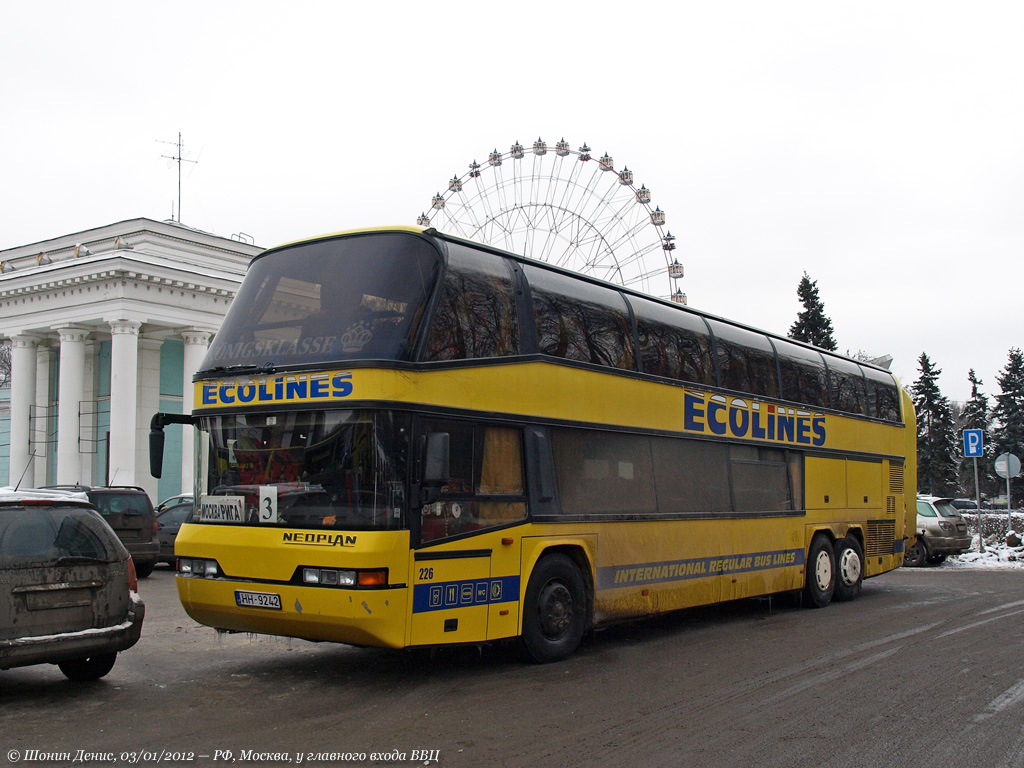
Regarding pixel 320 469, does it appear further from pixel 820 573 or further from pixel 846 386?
pixel 846 386

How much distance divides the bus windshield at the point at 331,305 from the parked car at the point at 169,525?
13700mm

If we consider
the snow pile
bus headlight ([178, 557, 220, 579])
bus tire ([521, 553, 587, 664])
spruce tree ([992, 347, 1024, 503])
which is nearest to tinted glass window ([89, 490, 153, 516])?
bus headlight ([178, 557, 220, 579])

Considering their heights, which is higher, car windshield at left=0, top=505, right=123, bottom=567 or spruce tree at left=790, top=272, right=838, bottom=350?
spruce tree at left=790, top=272, right=838, bottom=350

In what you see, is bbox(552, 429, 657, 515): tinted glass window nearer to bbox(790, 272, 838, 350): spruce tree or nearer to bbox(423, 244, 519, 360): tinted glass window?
bbox(423, 244, 519, 360): tinted glass window

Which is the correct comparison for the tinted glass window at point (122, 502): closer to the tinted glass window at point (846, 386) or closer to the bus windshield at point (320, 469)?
the bus windshield at point (320, 469)

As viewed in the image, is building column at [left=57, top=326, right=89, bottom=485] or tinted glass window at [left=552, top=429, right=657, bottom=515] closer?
tinted glass window at [left=552, top=429, right=657, bottom=515]

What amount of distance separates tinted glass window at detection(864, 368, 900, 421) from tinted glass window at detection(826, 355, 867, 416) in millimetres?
280

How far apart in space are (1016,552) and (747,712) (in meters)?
20.7

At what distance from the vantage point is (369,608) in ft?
25.1

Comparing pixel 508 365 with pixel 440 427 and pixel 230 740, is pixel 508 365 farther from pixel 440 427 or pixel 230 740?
pixel 230 740

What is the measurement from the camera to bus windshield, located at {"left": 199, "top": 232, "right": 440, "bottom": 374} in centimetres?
815

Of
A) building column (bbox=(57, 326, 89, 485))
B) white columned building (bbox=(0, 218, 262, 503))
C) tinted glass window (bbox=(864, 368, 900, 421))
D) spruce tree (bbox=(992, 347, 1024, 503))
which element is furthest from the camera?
spruce tree (bbox=(992, 347, 1024, 503))

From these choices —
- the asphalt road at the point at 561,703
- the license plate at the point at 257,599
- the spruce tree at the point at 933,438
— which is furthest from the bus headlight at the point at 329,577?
the spruce tree at the point at 933,438

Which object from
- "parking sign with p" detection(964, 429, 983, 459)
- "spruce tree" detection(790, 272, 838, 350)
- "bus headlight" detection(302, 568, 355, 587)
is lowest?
"bus headlight" detection(302, 568, 355, 587)
